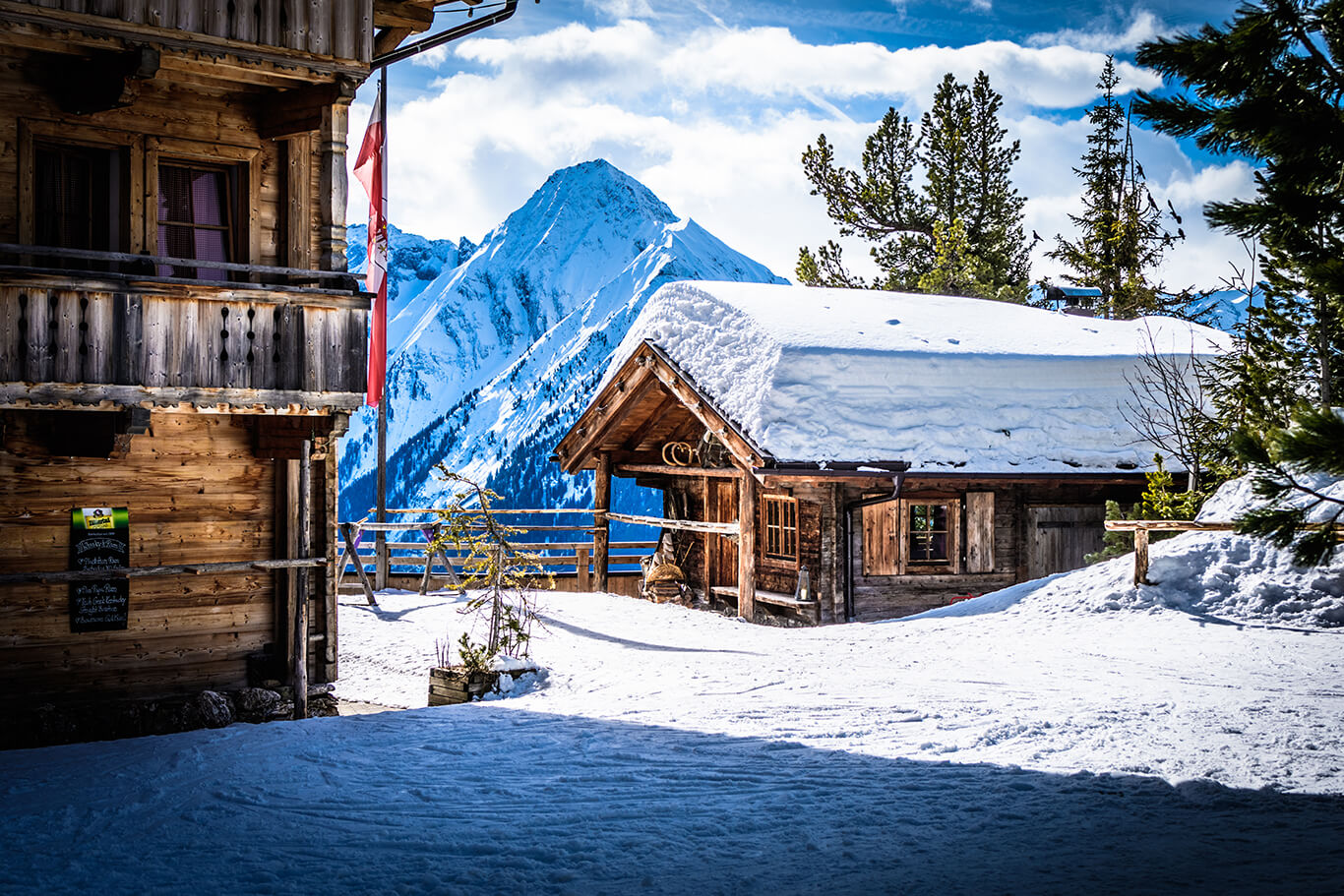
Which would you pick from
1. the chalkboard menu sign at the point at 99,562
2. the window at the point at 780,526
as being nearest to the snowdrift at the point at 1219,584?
the window at the point at 780,526

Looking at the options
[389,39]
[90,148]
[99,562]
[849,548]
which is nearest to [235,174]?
[90,148]

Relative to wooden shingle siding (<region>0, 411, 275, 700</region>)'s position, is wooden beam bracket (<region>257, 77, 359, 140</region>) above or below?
above

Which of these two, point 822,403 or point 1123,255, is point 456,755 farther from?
point 1123,255

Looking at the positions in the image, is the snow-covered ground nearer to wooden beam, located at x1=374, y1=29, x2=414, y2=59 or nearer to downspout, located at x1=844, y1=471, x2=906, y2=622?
downspout, located at x1=844, y1=471, x2=906, y2=622

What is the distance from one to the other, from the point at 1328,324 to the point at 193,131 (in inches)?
592

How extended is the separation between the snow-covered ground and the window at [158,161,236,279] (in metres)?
5.08

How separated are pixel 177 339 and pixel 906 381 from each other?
13.0 m

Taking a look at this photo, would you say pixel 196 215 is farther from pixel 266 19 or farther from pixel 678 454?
pixel 678 454

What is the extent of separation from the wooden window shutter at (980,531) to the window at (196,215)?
12.9m

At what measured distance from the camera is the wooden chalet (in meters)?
10.4

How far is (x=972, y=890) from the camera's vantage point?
5.67m

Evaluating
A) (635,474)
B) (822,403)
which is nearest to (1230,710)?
(822,403)

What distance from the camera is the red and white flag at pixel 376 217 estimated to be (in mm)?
14266

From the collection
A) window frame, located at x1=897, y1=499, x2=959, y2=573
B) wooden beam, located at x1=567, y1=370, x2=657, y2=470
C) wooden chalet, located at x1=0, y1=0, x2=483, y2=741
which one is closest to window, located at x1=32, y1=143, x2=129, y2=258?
wooden chalet, located at x1=0, y1=0, x2=483, y2=741
